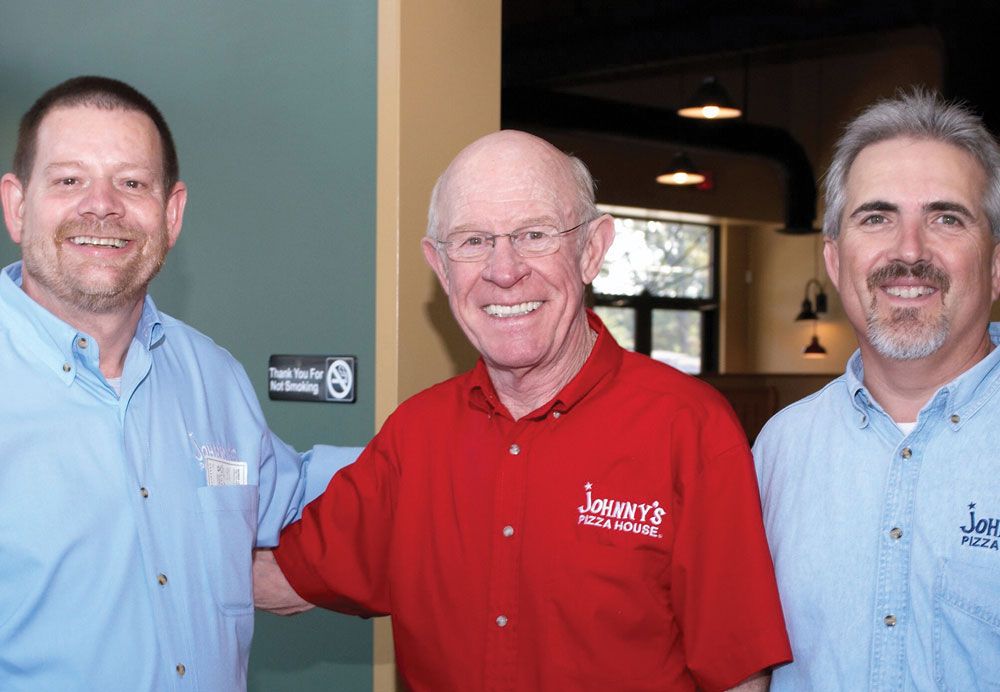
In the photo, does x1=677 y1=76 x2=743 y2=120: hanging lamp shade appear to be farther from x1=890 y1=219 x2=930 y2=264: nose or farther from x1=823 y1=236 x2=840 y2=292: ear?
x1=890 y1=219 x2=930 y2=264: nose

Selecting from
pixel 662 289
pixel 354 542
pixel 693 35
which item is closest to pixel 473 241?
pixel 354 542

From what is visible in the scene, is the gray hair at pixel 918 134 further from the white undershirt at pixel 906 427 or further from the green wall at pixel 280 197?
the green wall at pixel 280 197

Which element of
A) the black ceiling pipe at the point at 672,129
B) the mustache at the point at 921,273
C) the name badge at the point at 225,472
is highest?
the black ceiling pipe at the point at 672,129

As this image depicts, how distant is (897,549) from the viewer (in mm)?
1771

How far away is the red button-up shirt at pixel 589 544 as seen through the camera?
5.82ft

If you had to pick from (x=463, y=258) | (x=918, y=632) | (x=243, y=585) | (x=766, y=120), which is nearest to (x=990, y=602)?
(x=918, y=632)

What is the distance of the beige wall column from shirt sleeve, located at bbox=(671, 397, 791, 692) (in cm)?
100

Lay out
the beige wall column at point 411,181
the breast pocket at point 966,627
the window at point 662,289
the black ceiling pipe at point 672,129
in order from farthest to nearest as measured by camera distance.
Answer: the window at point 662,289, the black ceiling pipe at point 672,129, the beige wall column at point 411,181, the breast pocket at point 966,627

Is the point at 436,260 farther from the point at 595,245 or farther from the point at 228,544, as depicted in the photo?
the point at 228,544

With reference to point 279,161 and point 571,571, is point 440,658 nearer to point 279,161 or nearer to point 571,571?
point 571,571

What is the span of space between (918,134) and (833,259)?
270mm

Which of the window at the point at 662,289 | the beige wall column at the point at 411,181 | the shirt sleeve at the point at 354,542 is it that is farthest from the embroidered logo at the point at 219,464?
the window at the point at 662,289

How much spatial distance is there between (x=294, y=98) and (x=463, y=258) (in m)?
1.10

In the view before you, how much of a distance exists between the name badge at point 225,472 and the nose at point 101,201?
51cm
